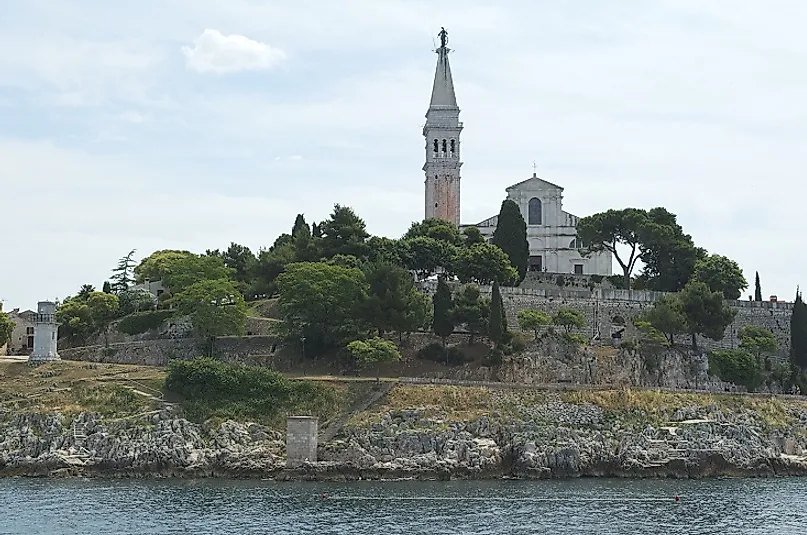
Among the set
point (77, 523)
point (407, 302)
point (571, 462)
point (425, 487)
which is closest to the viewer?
point (77, 523)

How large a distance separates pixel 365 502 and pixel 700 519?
13.7m

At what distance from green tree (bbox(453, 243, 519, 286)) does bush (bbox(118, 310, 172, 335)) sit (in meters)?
20.1

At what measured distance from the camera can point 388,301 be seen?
78938 mm

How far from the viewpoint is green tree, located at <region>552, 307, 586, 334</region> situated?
84375mm

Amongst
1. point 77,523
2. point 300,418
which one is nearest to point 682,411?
point 300,418

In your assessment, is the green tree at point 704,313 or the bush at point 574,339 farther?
the green tree at point 704,313

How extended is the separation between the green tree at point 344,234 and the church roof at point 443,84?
18.2 meters

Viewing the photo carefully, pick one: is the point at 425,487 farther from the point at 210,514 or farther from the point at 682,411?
the point at 682,411

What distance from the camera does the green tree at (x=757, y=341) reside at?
8550cm

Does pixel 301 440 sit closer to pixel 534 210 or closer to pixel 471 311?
pixel 471 311

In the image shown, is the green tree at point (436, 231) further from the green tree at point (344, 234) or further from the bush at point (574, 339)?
the bush at point (574, 339)

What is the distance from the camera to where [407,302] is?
78.9 m

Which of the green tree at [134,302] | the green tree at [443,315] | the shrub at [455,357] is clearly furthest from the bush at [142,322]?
the shrub at [455,357]

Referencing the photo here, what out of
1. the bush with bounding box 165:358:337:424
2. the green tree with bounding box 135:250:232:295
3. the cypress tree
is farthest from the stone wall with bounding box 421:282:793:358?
the bush with bounding box 165:358:337:424
